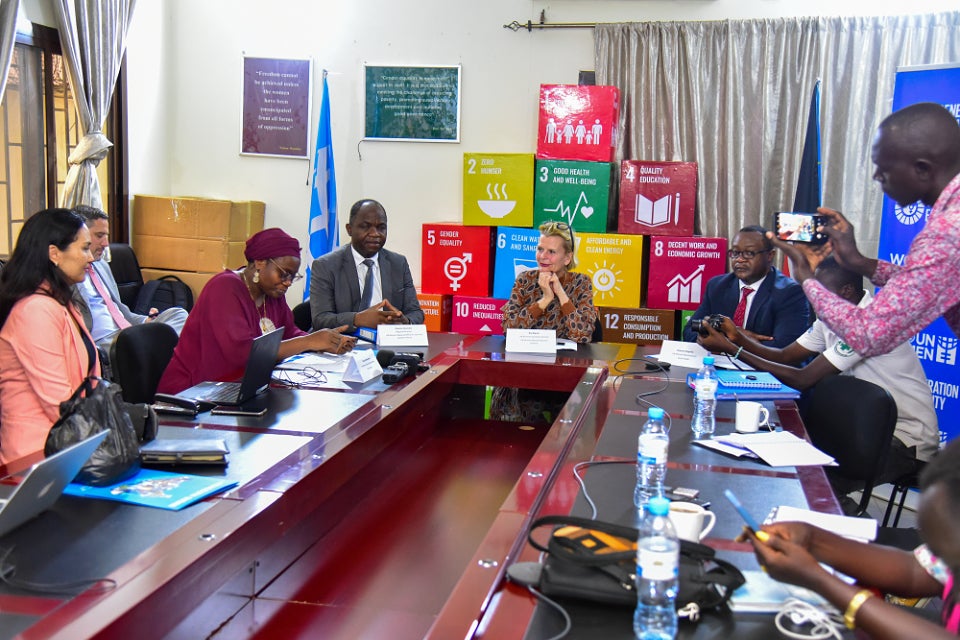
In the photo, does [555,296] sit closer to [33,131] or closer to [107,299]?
[107,299]

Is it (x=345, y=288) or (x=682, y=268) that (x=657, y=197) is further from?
(x=345, y=288)

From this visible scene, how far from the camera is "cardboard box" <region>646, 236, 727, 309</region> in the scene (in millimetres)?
5074

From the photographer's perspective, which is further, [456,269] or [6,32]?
[456,269]

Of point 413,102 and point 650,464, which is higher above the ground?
point 413,102

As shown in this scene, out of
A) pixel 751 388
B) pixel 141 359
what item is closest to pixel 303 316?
pixel 141 359

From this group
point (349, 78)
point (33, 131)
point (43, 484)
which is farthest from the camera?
point (349, 78)

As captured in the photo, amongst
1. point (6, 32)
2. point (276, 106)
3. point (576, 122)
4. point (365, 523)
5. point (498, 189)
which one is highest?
point (6, 32)

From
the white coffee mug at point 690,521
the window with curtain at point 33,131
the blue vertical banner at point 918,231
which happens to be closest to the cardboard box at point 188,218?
the window with curtain at point 33,131

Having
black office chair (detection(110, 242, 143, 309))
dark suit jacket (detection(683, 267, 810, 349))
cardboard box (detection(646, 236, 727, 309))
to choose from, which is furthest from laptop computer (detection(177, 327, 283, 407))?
black office chair (detection(110, 242, 143, 309))

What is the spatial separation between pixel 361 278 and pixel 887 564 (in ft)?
10.8

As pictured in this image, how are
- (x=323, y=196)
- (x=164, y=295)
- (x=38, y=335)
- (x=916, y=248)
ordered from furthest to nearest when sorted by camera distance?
(x=323, y=196) → (x=164, y=295) → (x=38, y=335) → (x=916, y=248)

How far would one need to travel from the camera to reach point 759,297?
4.15 metres

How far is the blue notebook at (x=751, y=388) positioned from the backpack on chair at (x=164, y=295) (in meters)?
3.75

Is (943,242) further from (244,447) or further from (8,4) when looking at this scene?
(8,4)
